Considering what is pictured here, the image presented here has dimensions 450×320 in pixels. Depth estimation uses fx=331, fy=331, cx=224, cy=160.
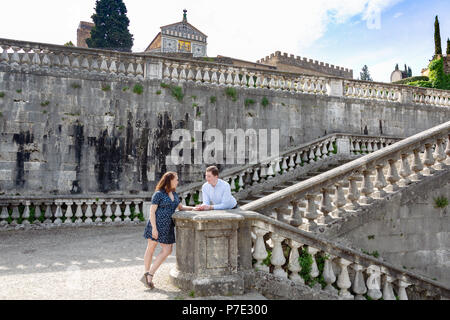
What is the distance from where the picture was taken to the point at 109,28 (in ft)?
101

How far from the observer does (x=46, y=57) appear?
9453 millimetres

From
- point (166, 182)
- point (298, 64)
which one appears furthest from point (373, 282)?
point (298, 64)

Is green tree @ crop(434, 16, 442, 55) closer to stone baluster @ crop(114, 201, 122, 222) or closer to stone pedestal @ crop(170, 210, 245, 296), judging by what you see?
Answer: stone baluster @ crop(114, 201, 122, 222)

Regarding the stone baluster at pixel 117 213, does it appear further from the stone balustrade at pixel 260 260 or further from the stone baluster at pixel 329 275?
the stone baluster at pixel 329 275

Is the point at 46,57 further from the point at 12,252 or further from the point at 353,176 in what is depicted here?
the point at 353,176

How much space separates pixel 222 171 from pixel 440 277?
20.9 ft

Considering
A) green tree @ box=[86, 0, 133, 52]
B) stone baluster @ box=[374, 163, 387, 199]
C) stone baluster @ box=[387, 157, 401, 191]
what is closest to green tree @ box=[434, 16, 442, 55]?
green tree @ box=[86, 0, 133, 52]

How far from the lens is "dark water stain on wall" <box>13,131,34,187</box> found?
9031mm

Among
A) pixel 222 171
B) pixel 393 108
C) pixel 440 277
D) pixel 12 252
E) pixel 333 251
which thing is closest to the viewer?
pixel 333 251

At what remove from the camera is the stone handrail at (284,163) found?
32.5 feet

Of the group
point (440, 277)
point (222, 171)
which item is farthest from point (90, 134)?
point (440, 277)

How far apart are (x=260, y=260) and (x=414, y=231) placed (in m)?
3.22

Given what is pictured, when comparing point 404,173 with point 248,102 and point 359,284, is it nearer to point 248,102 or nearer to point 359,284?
point 359,284
